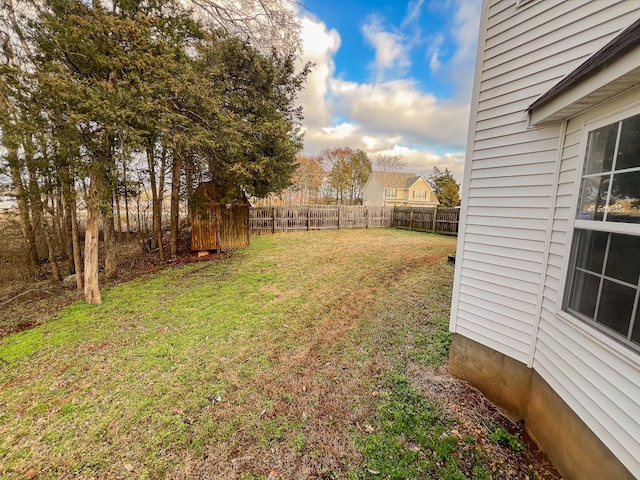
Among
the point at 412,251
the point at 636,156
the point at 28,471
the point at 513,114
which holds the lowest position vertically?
the point at 28,471

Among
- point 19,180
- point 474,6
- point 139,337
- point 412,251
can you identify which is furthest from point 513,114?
point 19,180

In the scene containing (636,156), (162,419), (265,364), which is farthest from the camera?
(265,364)

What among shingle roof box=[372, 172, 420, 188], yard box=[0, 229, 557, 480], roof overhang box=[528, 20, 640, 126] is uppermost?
shingle roof box=[372, 172, 420, 188]

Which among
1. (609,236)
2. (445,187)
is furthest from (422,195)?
(609,236)

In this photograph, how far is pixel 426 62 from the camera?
31.6 feet

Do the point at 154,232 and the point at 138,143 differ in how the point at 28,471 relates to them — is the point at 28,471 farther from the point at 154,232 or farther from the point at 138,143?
the point at 154,232

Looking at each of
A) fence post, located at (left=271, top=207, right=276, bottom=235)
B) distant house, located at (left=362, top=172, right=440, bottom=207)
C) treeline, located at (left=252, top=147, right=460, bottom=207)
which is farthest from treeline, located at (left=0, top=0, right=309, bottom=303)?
distant house, located at (left=362, top=172, right=440, bottom=207)

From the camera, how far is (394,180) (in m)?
33.1

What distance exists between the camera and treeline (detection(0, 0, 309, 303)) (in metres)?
3.67

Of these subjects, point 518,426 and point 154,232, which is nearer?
point 518,426

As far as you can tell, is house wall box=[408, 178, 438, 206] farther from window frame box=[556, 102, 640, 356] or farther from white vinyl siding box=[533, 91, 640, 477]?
window frame box=[556, 102, 640, 356]

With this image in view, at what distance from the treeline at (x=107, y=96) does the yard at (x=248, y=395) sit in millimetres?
2264

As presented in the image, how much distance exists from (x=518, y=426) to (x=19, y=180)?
925cm

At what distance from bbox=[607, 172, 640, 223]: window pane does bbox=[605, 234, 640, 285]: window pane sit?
121 mm
